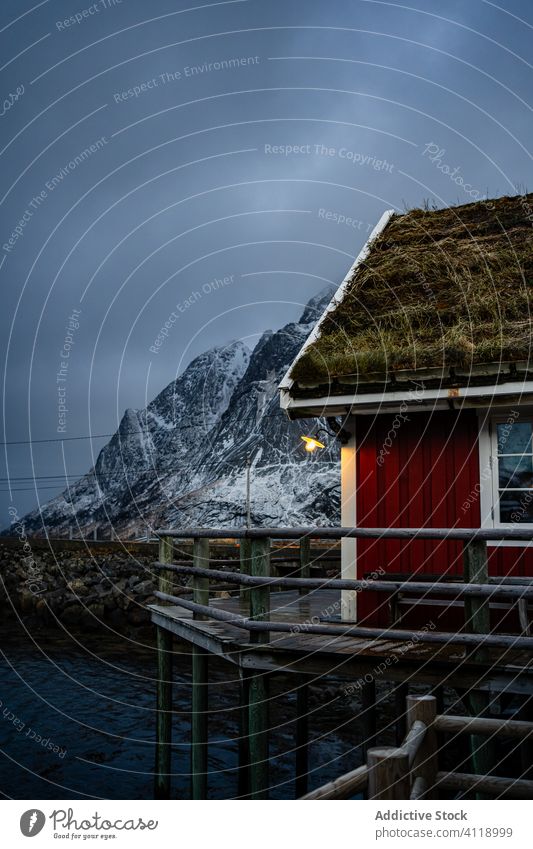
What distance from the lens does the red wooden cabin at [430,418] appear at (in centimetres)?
900

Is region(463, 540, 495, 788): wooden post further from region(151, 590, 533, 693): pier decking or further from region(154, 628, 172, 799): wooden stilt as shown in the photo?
region(154, 628, 172, 799): wooden stilt

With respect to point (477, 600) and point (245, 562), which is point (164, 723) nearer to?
point (245, 562)

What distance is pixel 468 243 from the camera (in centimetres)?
1248

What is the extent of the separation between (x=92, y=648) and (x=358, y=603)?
19.1m

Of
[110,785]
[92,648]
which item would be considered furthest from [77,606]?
[110,785]

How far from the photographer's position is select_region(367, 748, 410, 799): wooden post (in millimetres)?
4160

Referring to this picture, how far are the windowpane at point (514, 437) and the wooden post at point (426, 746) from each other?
16.1ft

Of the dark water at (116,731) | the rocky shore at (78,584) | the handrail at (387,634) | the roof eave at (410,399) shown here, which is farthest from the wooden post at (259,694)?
the rocky shore at (78,584)

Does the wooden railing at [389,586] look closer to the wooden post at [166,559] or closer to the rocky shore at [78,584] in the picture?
the wooden post at [166,559]

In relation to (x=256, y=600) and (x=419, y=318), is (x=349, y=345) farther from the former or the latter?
(x=256, y=600)

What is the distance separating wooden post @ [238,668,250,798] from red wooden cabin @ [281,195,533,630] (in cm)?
193

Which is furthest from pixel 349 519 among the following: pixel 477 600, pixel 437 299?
pixel 437 299
